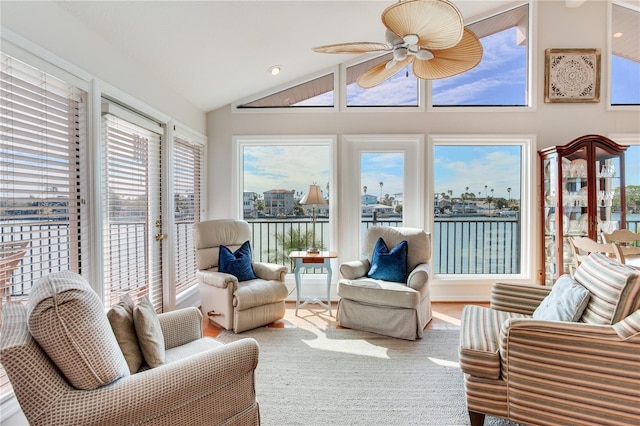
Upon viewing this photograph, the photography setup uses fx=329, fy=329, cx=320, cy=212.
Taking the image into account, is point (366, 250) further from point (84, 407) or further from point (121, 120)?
point (84, 407)

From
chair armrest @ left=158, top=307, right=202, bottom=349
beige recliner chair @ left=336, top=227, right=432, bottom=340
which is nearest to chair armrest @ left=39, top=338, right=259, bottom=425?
chair armrest @ left=158, top=307, right=202, bottom=349

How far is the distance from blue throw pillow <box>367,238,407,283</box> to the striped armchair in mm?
1409

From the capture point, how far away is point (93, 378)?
112 cm

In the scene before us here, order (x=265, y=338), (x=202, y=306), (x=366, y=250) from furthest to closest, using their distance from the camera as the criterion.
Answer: (x=366, y=250), (x=202, y=306), (x=265, y=338)

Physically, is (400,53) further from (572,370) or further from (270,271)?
(270,271)

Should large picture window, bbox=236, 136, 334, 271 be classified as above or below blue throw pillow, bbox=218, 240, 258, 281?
above

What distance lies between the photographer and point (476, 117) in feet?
13.0

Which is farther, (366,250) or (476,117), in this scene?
(476,117)

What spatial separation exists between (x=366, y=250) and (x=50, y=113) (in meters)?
2.88

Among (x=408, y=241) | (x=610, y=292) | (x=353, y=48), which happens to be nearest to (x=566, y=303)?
(x=610, y=292)

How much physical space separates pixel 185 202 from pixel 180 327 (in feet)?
6.52

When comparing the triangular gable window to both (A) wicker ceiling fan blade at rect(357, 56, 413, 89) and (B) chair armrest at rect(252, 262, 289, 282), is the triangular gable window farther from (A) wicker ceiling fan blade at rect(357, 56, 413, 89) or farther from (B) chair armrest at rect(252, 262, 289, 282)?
(B) chair armrest at rect(252, 262, 289, 282)

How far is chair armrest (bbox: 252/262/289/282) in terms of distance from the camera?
3377 mm

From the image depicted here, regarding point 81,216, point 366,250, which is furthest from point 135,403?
point 366,250
